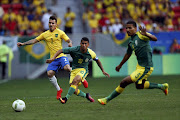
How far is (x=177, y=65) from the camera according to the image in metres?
22.4

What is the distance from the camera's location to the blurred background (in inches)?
866

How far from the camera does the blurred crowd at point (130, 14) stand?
23.6 m

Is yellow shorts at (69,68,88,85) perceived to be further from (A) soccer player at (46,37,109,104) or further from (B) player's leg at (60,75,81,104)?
(B) player's leg at (60,75,81,104)

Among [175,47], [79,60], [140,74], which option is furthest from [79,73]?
[175,47]

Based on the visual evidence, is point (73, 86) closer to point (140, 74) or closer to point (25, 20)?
point (140, 74)

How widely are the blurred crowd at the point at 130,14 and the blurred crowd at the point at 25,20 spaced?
2.46 m

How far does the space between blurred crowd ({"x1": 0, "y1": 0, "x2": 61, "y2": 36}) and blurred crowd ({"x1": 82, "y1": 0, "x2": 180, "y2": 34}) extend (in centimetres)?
246

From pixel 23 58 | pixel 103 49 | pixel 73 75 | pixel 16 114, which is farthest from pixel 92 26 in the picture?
pixel 16 114

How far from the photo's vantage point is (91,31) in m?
23.6

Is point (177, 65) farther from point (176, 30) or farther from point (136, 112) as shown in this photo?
point (136, 112)

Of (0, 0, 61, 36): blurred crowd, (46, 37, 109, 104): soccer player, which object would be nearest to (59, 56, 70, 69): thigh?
(46, 37, 109, 104): soccer player

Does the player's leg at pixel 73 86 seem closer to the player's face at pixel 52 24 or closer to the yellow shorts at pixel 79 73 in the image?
the yellow shorts at pixel 79 73

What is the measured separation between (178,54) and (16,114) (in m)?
15.5

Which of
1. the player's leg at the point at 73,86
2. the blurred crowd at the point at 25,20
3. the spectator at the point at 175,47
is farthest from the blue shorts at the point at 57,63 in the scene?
the spectator at the point at 175,47
